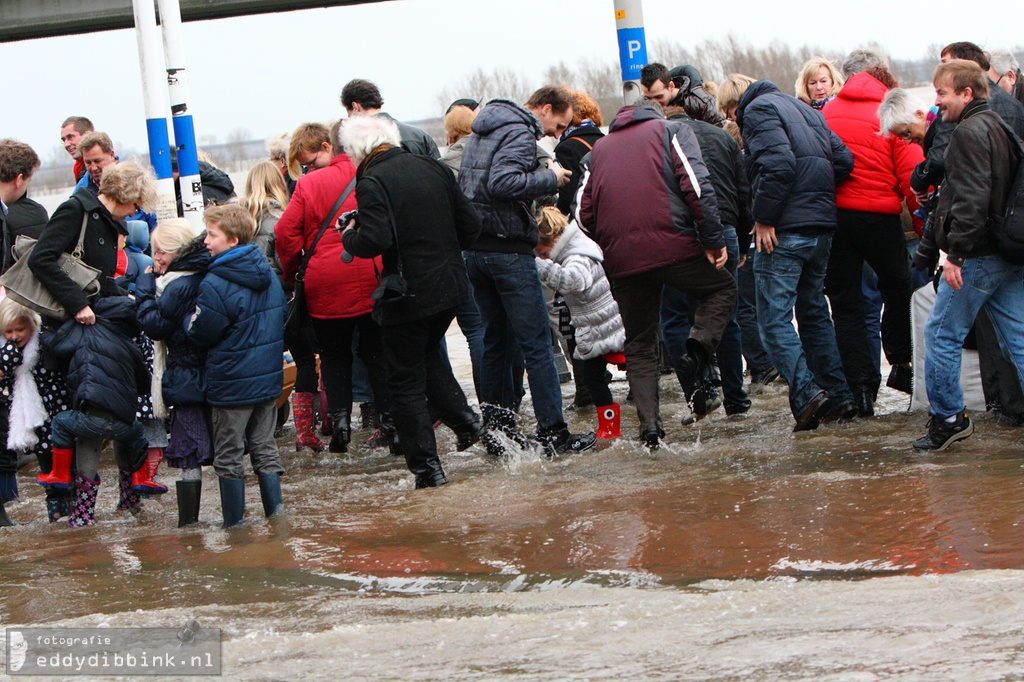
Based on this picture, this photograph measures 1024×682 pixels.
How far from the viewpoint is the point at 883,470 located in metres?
5.90

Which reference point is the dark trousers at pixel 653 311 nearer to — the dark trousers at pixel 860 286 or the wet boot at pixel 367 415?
the dark trousers at pixel 860 286

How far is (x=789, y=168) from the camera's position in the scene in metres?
6.86

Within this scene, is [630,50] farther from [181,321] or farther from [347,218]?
[181,321]

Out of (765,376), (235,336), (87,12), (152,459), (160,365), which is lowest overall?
(765,376)

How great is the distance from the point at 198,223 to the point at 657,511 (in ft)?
13.0

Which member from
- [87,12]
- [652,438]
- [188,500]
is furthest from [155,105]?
[87,12]

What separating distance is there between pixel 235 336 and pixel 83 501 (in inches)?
54.9

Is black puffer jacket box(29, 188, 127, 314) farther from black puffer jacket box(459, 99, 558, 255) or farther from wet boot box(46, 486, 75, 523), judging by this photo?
black puffer jacket box(459, 99, 558, 255)

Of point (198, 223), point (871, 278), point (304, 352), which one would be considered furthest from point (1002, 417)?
point (198, 223)

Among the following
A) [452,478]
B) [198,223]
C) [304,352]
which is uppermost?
[198,223]

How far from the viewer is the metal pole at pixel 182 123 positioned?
8.16 metres

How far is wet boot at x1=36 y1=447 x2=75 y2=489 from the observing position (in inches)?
256

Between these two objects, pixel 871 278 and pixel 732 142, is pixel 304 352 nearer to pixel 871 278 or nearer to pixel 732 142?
pixel 732 142

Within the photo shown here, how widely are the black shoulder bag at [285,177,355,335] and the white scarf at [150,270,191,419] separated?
38.2 inches
